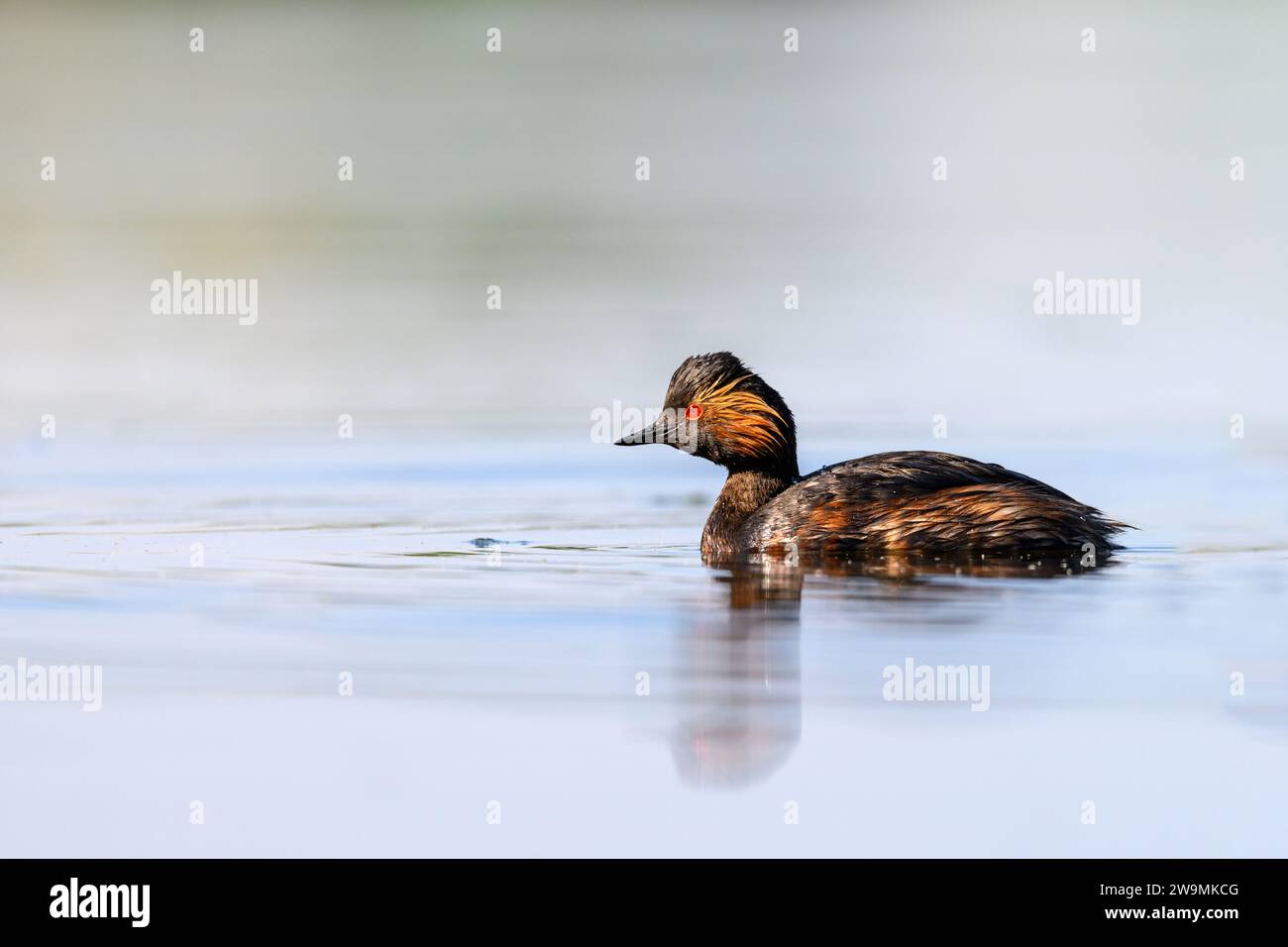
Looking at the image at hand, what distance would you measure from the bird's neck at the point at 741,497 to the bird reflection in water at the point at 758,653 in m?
0.45

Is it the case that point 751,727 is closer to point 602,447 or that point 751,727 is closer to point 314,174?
point 602,447

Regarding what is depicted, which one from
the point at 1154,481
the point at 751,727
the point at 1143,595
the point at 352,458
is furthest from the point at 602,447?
the point at 751,727

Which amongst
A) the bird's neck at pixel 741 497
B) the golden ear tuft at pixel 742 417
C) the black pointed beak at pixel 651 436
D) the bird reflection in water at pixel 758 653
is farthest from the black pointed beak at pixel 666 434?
the bird reflection in water at pixel 758 653

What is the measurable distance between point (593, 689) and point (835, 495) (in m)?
3.59

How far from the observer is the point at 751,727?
6.66m

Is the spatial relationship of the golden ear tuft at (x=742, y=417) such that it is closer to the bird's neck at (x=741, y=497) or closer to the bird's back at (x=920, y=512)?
the bird's neck at (x=741, y=497)

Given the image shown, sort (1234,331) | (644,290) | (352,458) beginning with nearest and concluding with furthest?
1. (352,458)
2. (1234,331)
3. (644,290)

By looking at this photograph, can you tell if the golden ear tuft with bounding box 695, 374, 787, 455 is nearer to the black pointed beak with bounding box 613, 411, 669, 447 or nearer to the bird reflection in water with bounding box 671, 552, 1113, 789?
the black pointed beak with bounding box 613, 411, 669, 447

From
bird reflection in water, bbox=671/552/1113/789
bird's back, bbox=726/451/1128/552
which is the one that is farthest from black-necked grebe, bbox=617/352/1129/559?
bird reflection in water, bbox=671/552/1113/789

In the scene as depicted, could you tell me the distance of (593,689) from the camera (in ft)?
23.6

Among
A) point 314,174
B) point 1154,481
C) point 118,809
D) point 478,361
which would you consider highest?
point 314,174

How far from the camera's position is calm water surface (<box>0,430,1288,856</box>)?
595cm

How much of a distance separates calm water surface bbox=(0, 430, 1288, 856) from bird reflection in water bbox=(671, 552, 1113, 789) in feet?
0.07

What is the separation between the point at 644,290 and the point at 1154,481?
745 cm
